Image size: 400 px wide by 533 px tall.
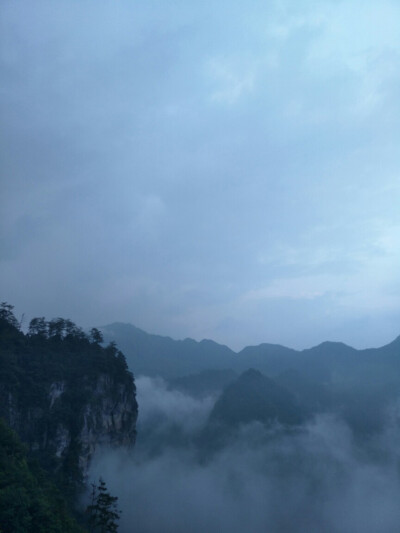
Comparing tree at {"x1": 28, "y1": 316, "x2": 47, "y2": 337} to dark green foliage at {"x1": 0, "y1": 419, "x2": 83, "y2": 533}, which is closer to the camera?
dark green foliage at {"x1": 0, "y1": 419, "x2": 83, "y2": 533}

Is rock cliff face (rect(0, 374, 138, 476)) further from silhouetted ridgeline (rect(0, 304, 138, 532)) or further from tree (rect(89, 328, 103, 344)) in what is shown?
tree (rect(89, 328, 103, 344))

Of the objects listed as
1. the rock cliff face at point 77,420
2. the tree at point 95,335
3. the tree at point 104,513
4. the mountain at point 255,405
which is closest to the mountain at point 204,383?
the mountain at point 255,405

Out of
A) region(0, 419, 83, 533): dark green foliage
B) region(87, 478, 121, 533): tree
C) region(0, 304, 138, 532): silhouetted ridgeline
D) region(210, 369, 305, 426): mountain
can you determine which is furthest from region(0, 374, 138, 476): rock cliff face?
region(210, 369, 305, 426): mountain

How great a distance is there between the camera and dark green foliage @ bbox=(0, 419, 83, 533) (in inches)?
864

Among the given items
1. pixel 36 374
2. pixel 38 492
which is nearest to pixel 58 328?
pixel 36 374

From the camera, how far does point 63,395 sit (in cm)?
4712

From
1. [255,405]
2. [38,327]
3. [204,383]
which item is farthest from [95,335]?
[204,383]

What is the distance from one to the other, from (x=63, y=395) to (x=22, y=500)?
81.6ft

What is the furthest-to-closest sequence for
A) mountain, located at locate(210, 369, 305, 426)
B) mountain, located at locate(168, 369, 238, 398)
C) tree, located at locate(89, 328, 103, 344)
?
1. mountain, located at locate(168, 369, 238, 398)
2. mountain, located at locate(210, 369, 305, 426)
3. tree, located at locate(89, 328, 103, 344)

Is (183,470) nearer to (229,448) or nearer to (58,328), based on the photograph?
(229,448)

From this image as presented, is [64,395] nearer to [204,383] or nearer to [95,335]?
[95,335]

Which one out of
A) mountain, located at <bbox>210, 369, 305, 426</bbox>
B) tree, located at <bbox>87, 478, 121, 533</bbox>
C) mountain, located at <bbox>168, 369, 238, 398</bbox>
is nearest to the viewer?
tree, located at <bbox>87, 478, 121, 533</bbox>

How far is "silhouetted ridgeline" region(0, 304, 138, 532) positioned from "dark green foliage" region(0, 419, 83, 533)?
899cm

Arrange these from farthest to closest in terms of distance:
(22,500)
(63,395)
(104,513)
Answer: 1. (63,395)
2. (104,513)
3. (22,500)
